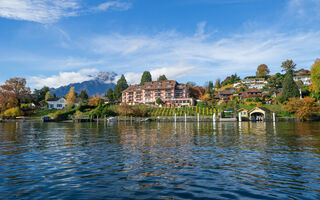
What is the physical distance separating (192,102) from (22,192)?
10040 cm

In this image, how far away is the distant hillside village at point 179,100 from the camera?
7621cm

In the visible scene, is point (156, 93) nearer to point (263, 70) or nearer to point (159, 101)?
point (159, 101)

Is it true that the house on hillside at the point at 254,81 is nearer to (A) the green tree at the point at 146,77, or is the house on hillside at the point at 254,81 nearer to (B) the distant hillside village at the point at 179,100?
(B) the distant hillside village at the point at 179,100

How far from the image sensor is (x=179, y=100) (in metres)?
108

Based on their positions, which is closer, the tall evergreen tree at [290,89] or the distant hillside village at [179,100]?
the distant hillside village at [179,100]

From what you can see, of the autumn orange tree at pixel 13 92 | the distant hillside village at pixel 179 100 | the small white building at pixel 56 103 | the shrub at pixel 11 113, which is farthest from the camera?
the small white building at pixel 56 103

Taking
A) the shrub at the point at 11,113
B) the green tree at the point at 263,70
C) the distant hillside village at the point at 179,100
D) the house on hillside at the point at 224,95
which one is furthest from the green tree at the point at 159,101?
the green tree at the point at 263,70

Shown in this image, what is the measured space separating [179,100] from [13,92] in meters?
81.9

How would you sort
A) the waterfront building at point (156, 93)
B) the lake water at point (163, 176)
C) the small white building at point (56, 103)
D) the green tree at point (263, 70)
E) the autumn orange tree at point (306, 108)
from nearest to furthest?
the lake water at point (163, 176) → the autumn orange tree at point (306, 108) → the waterfront building at point (156, 93) → the small white building at point (56, 103) → the green tree at point (263, 70)

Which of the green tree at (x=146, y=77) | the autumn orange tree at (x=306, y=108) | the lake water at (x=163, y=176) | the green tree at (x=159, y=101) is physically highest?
the green tree at (x=146, y=77)

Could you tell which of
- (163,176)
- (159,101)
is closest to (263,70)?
(159,101)

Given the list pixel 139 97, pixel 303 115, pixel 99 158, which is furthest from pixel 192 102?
pixel 99 158

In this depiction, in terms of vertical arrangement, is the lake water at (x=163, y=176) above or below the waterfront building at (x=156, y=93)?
below

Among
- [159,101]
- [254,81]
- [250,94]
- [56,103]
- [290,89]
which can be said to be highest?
[254,81]
